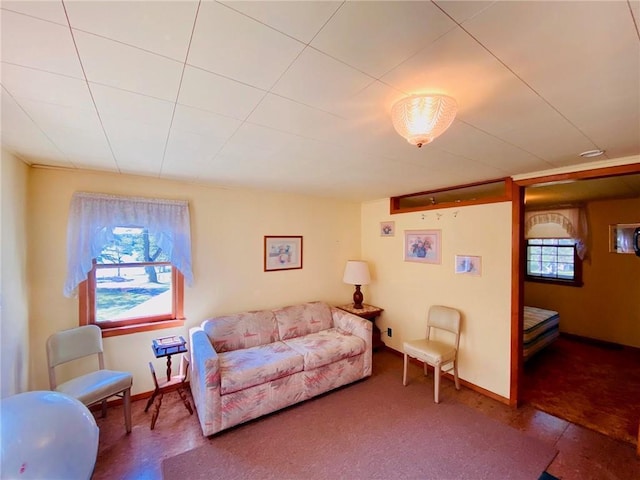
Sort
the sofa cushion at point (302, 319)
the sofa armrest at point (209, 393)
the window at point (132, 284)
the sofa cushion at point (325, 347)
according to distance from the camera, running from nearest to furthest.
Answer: the sofa armrest at point (209, 393) → the window at point (132, 284) → the sofa cushion at point (325, 347) → the sofa cushion at point (302, 319)

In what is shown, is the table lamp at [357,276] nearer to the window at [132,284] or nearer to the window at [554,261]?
the window at [132,284]

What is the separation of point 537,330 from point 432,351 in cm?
186

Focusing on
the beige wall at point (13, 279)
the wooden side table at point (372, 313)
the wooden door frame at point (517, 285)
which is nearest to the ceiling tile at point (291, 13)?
the beige wall at point (13, 279)

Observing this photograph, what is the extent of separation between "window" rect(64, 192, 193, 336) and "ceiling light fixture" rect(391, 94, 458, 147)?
2.56 metres

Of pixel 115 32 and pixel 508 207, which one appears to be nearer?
pixel 115 32

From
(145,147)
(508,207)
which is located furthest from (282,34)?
(508,207)

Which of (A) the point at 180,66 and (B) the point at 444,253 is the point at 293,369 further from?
(A) the point at 180,66

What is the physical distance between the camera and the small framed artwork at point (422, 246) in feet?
11.2

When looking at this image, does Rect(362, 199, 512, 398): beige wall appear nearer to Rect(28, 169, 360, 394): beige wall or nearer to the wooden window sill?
Rect(28, 169, 360, 394): beige wall

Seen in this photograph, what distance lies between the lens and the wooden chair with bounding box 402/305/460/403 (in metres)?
2.81

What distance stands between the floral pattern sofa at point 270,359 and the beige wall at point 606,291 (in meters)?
4.04

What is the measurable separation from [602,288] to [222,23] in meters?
6.18

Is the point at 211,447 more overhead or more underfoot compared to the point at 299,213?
more underfoot

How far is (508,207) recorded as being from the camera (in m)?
2.79
